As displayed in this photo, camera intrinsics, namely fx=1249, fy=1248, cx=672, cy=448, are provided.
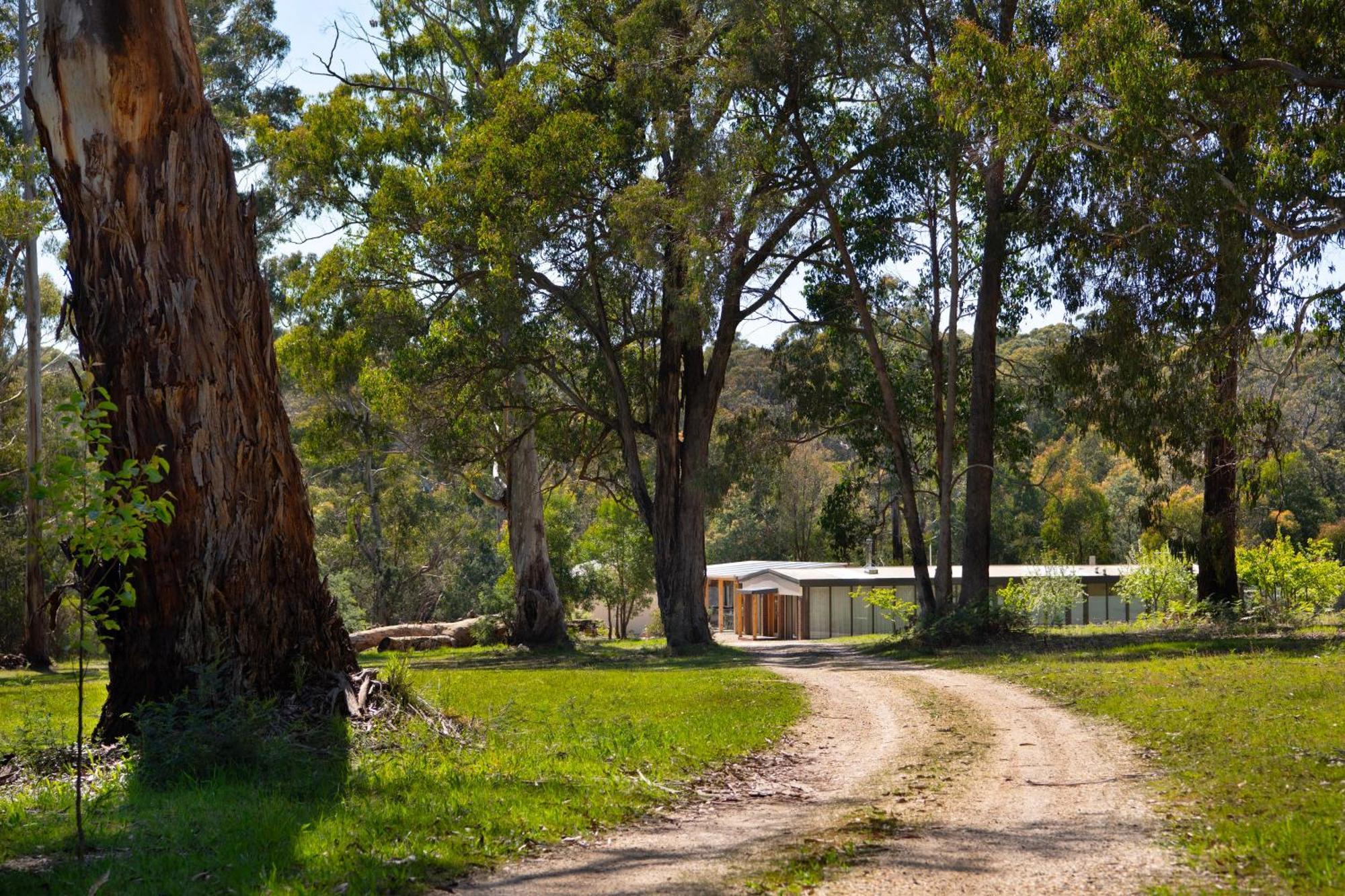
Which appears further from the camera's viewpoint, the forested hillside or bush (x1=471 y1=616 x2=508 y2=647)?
bush (x1=471 y1=616 x2=508 y2=647)

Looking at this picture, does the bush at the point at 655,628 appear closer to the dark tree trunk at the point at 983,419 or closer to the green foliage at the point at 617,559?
the green foliage at the point at 617,559

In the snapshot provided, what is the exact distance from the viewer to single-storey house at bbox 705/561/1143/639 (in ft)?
119

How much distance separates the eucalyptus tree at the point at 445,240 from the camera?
2294 cm

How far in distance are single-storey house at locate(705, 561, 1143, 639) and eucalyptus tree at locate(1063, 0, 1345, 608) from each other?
13950 millimetres

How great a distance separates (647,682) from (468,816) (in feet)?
29.1

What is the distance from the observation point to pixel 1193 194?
1598cm

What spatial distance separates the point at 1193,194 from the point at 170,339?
41.4ft

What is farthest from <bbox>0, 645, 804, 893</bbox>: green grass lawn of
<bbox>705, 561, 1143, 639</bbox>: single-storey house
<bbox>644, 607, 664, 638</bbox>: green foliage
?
<bbox>644, 607, 664, 638</bbox>: green foliage

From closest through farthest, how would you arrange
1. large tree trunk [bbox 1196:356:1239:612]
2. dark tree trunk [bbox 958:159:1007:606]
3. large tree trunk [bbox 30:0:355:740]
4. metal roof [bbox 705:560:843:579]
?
large tree trunk [bbox 30:0:355:740] < large tree trunk [bbox 1196:356:1239:612] < dark tree trunk [bbox 958:159:1007:606] < metal roof [bbox 705:560:843:579]

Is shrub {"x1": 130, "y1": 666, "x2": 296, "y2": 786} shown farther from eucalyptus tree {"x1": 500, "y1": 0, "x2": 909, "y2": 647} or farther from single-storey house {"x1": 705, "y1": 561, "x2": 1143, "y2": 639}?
single-storey house {"x1": 705, "y1": 561, "x2": 1143, "y2": 639}

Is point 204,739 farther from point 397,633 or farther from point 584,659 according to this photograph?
point 397,633

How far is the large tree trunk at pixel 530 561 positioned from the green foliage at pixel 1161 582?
12.7 meters

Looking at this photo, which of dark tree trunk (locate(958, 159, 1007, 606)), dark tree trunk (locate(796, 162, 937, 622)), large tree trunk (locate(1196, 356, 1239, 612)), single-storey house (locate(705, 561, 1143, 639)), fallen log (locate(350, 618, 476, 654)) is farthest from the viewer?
single-storey house (locate(705, 561, 1143, 639))

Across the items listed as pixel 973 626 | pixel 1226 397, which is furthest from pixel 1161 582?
pixel 1226 397
